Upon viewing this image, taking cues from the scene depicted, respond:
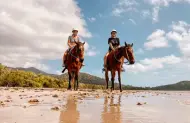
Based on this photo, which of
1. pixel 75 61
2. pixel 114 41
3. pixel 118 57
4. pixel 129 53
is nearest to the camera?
pixel 129 53

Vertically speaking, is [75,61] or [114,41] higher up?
[114,41]

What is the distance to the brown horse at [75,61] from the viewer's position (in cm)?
1861

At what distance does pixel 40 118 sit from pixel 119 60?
44.4ft

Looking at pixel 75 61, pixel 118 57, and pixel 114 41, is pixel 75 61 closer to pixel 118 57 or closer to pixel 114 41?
pixel 118 57

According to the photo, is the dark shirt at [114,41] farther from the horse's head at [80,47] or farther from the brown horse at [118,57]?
the horse's head at [80,47]

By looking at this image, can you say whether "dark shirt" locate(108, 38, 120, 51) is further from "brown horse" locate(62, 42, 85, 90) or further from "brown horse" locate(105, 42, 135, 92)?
"brown horse" locate(62, 42, 85, 90)

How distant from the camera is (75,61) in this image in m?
19.0

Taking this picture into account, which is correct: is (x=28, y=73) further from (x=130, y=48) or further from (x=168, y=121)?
(x=168, y=121)

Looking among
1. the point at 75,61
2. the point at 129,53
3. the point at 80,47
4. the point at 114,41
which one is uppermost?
the point at 114,41

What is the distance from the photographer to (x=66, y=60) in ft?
64.8

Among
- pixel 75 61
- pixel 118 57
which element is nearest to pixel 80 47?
pixel 75 61

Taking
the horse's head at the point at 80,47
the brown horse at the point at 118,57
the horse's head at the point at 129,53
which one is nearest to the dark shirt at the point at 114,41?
the brown horse at the point at 118,57

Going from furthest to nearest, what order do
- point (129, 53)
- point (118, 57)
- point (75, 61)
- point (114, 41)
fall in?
point (114, 41) < point (75, 61) < point (118, 57) < point (129, 53)

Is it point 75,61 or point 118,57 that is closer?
point 118,57
